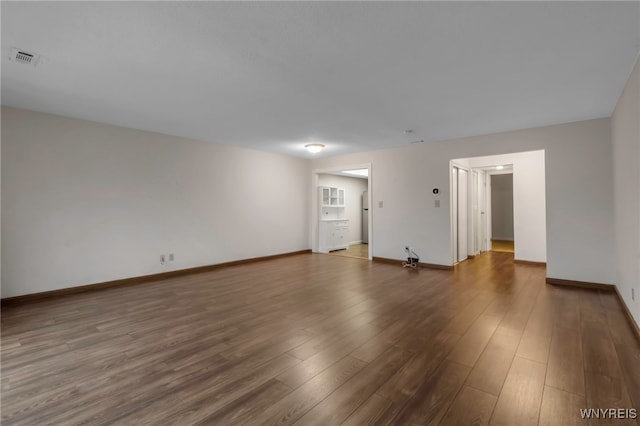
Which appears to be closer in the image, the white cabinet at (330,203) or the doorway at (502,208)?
the white cabinet at (330,203)

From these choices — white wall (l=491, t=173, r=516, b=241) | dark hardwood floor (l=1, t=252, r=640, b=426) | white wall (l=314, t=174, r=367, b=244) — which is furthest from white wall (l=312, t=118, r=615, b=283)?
white wall (l=491, t=173, r=516, b=241)

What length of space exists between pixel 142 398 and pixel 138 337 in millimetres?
1041

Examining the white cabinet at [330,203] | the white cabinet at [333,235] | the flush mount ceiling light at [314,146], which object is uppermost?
the flush mount ceiling light at [314,146]

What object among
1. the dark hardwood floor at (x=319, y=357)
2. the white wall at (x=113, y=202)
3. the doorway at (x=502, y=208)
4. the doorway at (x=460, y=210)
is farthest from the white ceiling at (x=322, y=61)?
the doorway at (x=502, y=208)

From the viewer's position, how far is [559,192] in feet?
14.2

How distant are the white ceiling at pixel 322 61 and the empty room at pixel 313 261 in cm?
2

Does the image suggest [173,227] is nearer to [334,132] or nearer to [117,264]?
[117,264]

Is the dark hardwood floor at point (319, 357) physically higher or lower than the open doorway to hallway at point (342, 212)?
lower

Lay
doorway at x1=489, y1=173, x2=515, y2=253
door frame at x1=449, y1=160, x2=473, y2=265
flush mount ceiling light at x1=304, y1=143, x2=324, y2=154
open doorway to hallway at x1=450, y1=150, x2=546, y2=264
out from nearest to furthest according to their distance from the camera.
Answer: door frame at x1=449, y1=160, x2=473, y2=265
flush mount ceiling light at x1=304, y1=143, x2=324, y2=154
open doorway to hallway at x1=450, y1=150, x2=546, y2=264
doorway at x1=489, y1=173, x2=515, y2=253

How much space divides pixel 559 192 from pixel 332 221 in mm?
4862

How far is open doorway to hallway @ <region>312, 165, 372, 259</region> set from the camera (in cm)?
759

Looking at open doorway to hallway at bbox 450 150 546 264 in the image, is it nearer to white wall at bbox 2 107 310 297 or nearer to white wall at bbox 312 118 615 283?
white wall at bbox 312 118 615 283

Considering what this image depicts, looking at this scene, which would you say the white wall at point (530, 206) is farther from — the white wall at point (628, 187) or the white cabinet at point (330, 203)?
the white cabinet at point (330, 203)

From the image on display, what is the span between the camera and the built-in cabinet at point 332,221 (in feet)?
25.1
